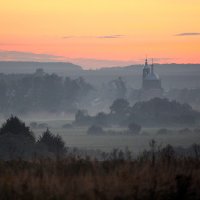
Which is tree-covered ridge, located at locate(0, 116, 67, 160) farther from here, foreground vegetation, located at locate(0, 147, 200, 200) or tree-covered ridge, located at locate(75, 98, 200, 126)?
tree-covered ridge, located at locate(75, 98, 200, 126)

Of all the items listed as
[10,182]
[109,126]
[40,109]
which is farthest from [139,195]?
[40,109]

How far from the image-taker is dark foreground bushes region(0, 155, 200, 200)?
13.5 meters

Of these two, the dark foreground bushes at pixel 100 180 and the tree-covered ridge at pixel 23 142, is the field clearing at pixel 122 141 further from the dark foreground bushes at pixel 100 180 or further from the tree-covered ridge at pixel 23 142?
the dark foreground bushes at pixel 100 180

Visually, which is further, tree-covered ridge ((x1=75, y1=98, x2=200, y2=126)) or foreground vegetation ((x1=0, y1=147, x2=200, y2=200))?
tree-covered ridge ((x1=75, y1=98, x2=200, y2=126))

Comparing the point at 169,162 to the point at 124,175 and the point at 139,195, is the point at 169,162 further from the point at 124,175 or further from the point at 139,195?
the point at 139,195

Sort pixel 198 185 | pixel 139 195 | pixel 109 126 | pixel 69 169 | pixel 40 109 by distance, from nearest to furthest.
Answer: pixel 139 195 → pixel 198 185 → pixel 69 169 → pixel 109 126 → pixel 40 109

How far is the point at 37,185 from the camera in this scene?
1389 cm

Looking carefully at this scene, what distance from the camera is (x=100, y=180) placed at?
1441 centimetres

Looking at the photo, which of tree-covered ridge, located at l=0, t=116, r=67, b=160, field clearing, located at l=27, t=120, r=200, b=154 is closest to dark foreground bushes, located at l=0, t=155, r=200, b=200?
tree-covered ridge, located at l=0, t=116, r=67, b=160

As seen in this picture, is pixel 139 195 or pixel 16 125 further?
pixel 16 125

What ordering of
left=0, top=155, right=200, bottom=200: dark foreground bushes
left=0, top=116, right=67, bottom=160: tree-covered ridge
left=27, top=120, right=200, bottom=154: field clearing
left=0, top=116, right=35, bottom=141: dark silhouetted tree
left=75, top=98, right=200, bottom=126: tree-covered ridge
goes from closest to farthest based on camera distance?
left=0, top=155, right=200, bottom=200: dark foreground bushes < left=0, top=116, right=67, bottom=160: tree-covered ridge < left=0, top=116, right=35, bottom=141: dark silhouetted tree < left=27, top=120, right=200, bottom=154: field clearing < left=75, top=98, right=200, bottom=126: tree-covered ridge

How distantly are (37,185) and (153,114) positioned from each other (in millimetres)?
140014

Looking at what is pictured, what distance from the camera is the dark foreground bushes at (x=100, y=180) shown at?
13477 millimetres

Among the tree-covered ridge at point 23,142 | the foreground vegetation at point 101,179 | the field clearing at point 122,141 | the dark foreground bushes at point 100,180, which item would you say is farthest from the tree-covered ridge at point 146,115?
the dark foreground bushes at point 100,180
